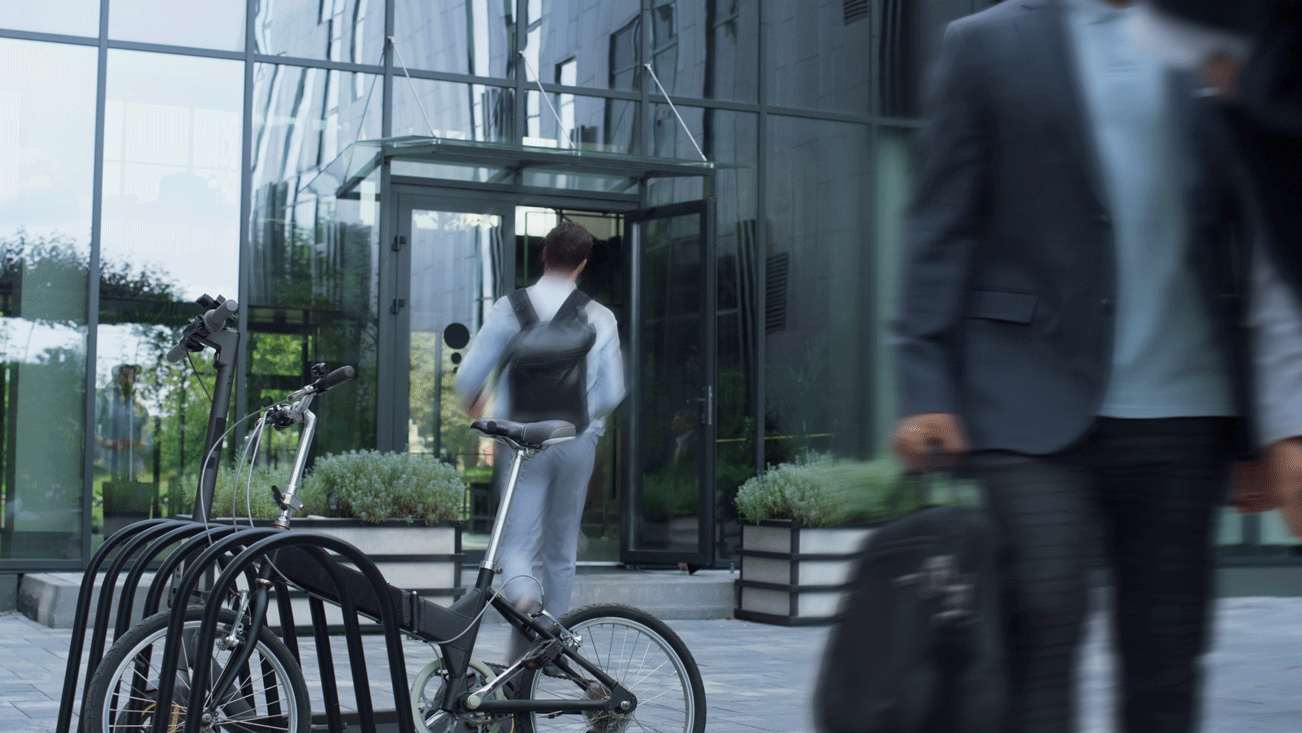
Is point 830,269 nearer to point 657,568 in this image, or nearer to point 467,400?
point 657,568

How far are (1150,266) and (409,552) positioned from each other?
6.32 meters

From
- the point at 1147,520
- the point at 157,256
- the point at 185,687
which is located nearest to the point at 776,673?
the point at 185,687

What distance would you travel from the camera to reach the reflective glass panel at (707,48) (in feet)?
37.3

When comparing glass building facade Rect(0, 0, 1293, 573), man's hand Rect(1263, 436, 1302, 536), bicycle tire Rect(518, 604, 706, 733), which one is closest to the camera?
man's hand Rect(1263, 436, 1302, 536)

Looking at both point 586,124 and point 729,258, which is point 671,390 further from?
point 586,124

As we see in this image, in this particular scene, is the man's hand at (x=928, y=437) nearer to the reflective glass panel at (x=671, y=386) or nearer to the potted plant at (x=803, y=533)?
the potted plant at (x=803, y=533)

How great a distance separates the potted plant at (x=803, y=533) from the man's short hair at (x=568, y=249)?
3.55 metres

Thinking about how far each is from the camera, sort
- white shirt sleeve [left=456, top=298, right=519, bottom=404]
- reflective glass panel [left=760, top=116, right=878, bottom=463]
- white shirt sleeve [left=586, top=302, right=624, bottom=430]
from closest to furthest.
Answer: white shirt sleeve [left=456, top=298, right=519, bottom=404]
white shirt sleeve [left=586, top=302, right=624, bottom=430]
reflective glass panel [left=760, top=116, right=878, bottom=463]

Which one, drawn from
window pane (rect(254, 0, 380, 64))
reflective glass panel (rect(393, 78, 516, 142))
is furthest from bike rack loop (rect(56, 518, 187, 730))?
window pane (rect(254, 0, 380, 64))

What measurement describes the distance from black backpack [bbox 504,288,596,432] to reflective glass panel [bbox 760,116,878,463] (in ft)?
21.0

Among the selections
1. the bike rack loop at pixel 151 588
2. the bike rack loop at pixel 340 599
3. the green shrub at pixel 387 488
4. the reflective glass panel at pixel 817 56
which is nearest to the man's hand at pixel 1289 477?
the bike rack loop at pixel 340 599

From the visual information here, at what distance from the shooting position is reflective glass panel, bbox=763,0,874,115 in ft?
38.3

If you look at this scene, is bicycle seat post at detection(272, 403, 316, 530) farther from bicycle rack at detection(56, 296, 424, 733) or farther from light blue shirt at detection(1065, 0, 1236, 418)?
light blue shirt at detection(1065, 0, 1236, 418)

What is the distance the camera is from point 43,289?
9.57m
